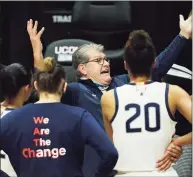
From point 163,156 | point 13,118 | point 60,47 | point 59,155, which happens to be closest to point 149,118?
point 163,156

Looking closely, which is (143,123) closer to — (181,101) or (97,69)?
(181,101)

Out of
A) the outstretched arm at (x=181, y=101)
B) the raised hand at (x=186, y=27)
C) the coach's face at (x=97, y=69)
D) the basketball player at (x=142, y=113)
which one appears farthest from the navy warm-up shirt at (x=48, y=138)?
the raised hand at (x=186, y=27)

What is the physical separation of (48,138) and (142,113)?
1.50 ft

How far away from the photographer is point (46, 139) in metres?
2.92

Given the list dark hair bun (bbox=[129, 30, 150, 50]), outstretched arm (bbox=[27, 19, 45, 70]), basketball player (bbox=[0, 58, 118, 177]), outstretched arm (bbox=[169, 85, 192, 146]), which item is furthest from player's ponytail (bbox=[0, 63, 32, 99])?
outstretched arm (bbox=[169, 85, 192, 146])

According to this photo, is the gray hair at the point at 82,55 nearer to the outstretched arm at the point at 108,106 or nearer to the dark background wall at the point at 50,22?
the outstretched arm at the point at 108,106

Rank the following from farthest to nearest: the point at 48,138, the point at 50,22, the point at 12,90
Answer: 1. the point at 50,22
2. the point at 12,90
3. the point at 48,138

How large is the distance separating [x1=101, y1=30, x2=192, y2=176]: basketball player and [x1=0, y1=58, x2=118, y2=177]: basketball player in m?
0.11

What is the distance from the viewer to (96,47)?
11.5 ft

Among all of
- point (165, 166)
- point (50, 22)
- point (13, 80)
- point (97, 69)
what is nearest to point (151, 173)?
point (165, 166)

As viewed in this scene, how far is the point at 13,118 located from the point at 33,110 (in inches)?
4.0

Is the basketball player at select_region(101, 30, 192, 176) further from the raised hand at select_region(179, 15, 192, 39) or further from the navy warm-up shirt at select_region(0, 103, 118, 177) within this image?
the raised hand at select_region(179, 15, 192, 39)

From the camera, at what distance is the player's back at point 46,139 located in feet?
9.52

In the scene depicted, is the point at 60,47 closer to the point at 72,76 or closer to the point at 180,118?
the point at 72,76
